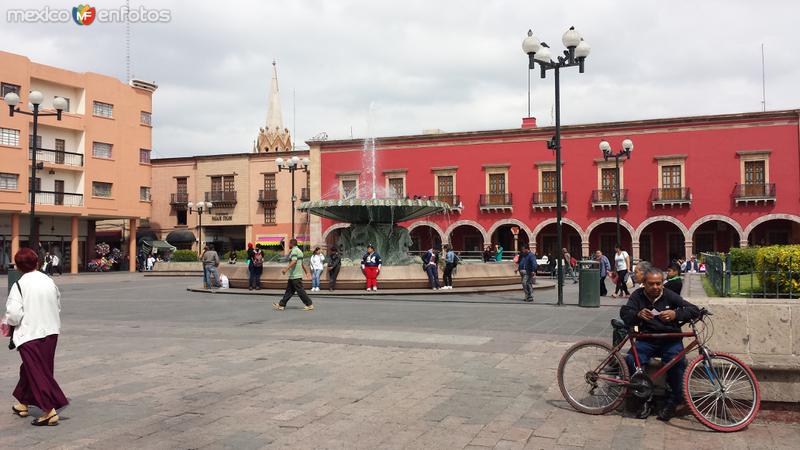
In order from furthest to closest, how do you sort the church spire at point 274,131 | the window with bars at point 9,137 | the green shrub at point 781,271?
the church spire at point 274,131 → the window with bars at point 9,137 → the green shrub at point 781,271

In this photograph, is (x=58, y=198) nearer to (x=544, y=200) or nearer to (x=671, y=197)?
(x=544, y=200)

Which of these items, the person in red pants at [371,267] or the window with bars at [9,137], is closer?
the person in red pants at [371,267]

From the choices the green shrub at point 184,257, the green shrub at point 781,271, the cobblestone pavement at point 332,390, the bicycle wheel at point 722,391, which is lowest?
the cobblestone pavement at point 332,390

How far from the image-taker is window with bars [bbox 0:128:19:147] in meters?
33.0

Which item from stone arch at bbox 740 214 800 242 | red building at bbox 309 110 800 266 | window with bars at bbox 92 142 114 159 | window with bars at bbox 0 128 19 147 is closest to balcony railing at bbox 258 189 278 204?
red building at bbox 309 110 800 266

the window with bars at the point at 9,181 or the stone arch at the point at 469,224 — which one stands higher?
the window with bars at the point at 9,181

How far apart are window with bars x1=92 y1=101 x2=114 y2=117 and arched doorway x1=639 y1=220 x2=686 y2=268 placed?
3157 cm

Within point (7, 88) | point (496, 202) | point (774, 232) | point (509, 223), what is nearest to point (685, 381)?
point (509, 223)

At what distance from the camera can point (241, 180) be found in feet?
153

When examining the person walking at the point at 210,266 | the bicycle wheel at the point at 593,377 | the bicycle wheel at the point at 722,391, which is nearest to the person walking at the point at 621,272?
the person walking at the point at 210,266

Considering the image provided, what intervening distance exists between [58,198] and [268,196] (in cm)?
1355

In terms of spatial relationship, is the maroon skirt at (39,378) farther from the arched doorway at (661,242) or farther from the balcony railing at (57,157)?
the arched doorway at (661,242)

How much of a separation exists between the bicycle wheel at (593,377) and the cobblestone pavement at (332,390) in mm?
119

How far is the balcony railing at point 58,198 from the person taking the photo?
3513cm
